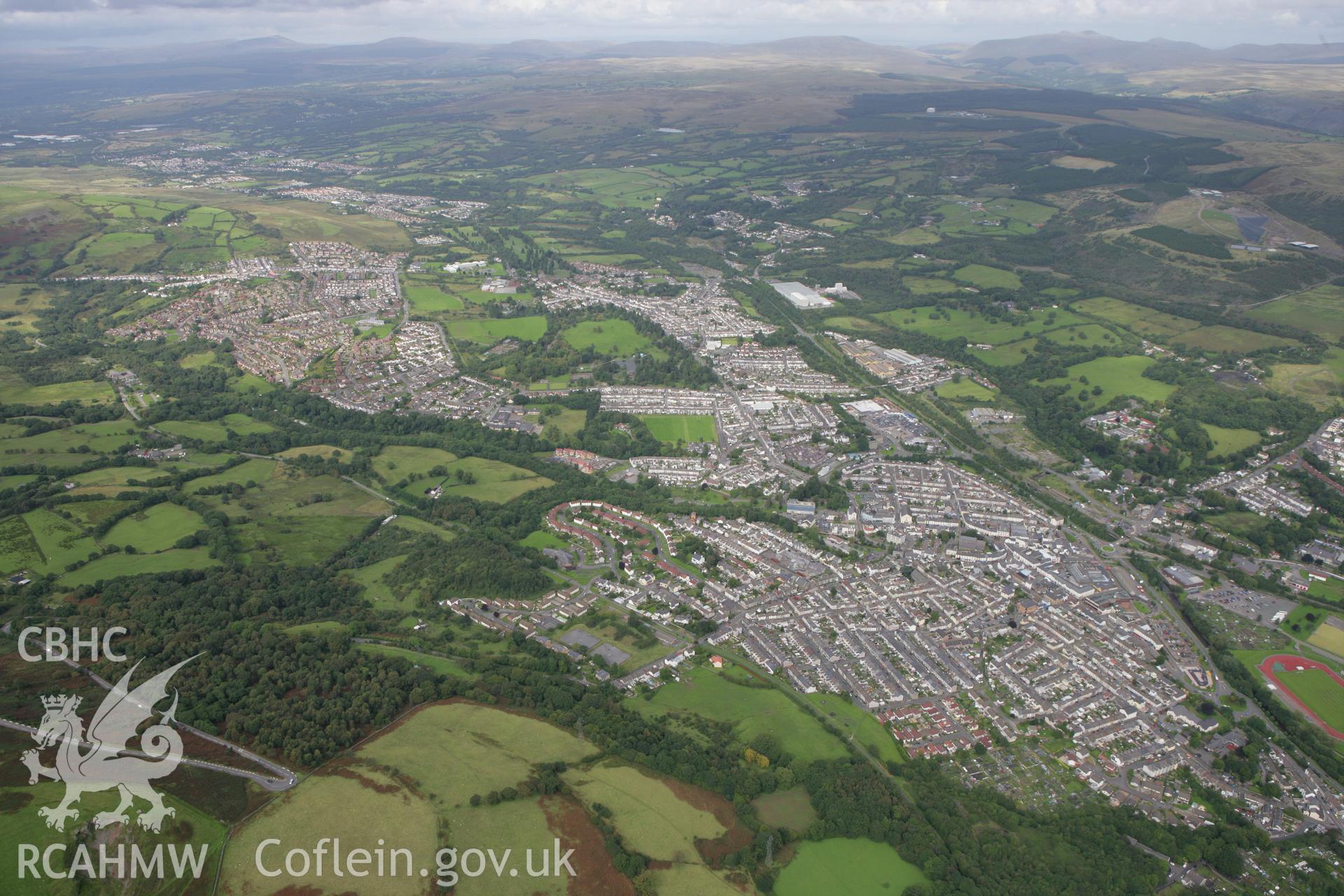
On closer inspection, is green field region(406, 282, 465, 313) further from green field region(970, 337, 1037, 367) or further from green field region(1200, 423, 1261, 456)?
green field region(1200, 423, 1261, 456)

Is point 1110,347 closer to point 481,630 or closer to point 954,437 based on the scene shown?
point 954,437

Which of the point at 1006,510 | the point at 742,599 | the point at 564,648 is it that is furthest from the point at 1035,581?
the point at 564,648

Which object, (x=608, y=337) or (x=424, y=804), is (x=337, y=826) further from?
(x=608, y=337)

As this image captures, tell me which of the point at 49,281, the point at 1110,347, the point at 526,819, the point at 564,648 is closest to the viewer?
the point at 526,819

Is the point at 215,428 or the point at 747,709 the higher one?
the point at 215,428

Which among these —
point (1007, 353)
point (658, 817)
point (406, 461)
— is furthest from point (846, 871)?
point (1007, 353)

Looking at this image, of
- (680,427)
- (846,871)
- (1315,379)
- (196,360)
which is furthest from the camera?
(196,360)
